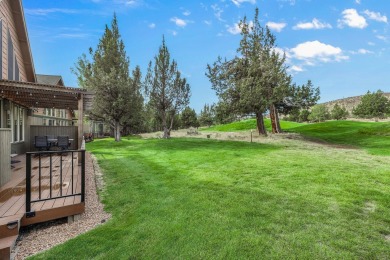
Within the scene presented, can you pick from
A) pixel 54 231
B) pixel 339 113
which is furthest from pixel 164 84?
pixel 339 113

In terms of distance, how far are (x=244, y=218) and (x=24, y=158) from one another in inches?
406

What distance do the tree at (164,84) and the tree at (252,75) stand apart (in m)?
5.01

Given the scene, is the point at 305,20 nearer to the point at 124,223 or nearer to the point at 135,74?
the point at 135,74

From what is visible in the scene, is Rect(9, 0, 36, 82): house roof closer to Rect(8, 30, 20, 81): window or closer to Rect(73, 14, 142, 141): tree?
Rect(8, 30, 20, 81): window

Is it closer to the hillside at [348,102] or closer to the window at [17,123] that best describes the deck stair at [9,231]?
the window at [17,123]

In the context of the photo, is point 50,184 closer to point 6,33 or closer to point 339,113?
point 6,33

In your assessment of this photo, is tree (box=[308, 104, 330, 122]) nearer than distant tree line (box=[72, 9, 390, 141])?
No

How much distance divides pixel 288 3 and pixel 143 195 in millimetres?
21690

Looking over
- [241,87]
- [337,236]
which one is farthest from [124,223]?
[241,87]

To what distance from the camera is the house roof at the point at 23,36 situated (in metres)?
9.29

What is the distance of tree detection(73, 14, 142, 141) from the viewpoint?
1962 centimetres

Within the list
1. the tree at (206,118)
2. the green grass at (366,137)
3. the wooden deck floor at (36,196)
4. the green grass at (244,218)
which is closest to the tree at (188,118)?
the tree at (206,118)

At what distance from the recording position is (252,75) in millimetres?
18484

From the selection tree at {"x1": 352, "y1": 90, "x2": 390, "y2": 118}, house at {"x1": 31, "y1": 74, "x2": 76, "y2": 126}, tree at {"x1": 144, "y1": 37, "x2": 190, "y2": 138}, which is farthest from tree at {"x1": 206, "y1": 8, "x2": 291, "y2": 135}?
tree at {"x1": 352, "y1": 90, "x2": 390, "y2": 118}
